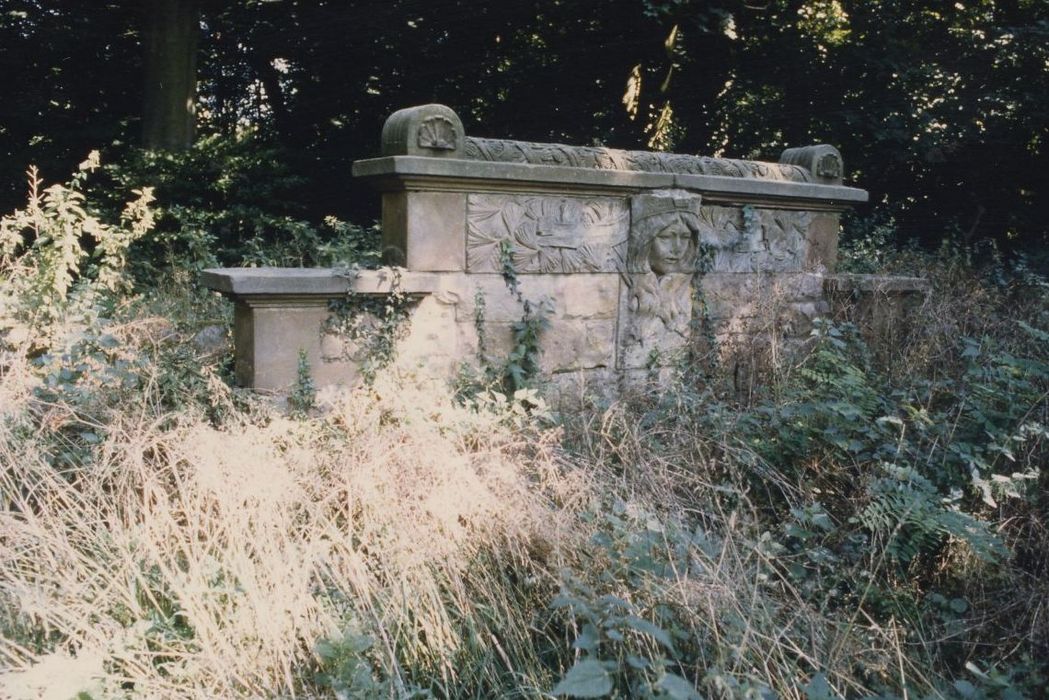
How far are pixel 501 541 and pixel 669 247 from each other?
2707mm

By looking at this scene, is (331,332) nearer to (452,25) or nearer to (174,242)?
(174,242)

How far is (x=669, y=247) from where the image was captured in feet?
16.5

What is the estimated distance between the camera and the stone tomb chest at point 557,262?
4.12m

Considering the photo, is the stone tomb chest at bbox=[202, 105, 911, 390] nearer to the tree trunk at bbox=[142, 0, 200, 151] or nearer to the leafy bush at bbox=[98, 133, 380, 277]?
the leafy bush at bbox=[98, 133, 380, 277]

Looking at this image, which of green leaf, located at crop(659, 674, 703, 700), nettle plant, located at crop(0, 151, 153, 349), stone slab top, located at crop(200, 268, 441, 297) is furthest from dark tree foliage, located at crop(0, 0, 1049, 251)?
green leaf, located at crop(659, 674, 703, 700)

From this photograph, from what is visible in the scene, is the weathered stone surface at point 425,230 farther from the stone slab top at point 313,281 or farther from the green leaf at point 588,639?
the green leaf at point 588,639

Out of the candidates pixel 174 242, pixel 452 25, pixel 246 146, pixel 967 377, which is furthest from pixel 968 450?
pixel 452 25

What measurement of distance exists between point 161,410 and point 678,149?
9.12 metres

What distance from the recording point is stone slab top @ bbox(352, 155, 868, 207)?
4199 millimetres

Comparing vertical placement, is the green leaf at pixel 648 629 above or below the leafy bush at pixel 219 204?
below

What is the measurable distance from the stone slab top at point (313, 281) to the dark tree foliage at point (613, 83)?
6487 millimetres

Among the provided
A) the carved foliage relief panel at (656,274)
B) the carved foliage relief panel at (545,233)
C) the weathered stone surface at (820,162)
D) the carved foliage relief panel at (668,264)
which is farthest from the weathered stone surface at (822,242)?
the carved foliage relief panel at (545,233)

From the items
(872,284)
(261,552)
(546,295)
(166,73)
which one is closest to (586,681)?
(261,552)

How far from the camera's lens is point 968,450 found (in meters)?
3.43
